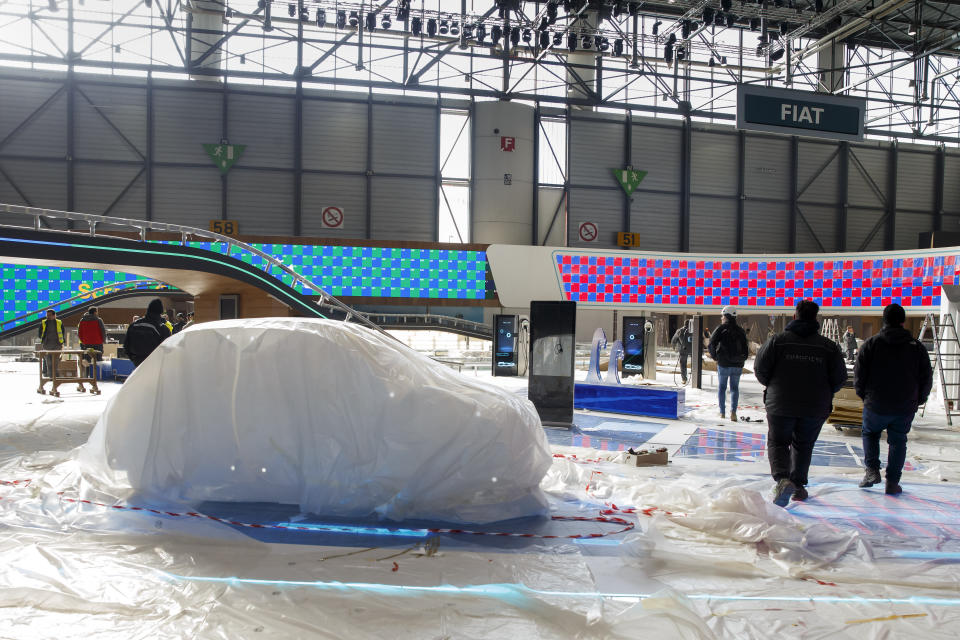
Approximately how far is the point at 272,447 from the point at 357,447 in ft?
1.71

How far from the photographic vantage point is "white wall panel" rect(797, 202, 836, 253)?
2581 centimetres

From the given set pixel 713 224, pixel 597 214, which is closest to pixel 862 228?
pixel 713 224

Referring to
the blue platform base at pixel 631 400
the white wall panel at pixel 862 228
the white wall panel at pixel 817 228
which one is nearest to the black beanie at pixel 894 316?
the blue platform base at pixel 631 400

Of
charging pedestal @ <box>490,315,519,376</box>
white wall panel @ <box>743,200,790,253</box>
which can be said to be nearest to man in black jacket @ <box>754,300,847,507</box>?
charging pedestal @ <box>490,315,519,376</box>

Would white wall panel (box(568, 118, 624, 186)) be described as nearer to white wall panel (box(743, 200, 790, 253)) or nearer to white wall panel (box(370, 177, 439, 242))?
white wall panel (box(370, 177, 439, 242))

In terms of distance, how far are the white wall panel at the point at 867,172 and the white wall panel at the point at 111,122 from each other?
24.2m

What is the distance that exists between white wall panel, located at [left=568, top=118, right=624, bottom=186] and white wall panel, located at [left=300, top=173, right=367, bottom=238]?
6.59m

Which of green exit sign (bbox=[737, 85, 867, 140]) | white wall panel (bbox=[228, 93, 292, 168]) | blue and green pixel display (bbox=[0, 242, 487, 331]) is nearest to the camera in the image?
green exit sign (bbox=[737, 85, 867, 140])

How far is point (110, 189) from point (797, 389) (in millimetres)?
22021

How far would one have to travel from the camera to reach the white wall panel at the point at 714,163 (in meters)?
25.2

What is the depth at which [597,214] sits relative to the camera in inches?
959

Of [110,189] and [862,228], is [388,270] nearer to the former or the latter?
[110,189]

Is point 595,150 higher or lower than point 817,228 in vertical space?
higher

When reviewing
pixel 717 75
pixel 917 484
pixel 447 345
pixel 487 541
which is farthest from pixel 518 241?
pixel 487 541
